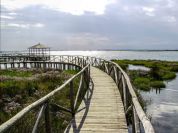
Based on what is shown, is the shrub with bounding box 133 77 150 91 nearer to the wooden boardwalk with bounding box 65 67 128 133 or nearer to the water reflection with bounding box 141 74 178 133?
the water reflection with bounding box 141 74 178 133

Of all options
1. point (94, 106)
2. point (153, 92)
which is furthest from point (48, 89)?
point (153, 92)

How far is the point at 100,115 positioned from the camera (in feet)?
28.8

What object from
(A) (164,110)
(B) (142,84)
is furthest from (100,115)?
(B) (142,84)

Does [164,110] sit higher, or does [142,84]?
[142,84]

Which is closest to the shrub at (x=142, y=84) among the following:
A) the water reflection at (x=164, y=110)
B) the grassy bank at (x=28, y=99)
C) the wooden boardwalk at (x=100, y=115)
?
the water reflection at (x=164, y=110)

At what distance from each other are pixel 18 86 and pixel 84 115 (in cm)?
791

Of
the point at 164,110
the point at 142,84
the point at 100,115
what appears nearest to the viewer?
the point at 100,115

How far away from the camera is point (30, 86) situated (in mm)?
15922

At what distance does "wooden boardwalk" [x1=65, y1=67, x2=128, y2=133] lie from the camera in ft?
24.1

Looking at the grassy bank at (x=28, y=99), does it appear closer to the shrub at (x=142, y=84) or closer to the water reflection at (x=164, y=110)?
the water reflection at (x=164, y=110)

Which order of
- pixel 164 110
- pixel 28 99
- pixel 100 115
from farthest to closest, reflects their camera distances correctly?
pixel 164 110, pixel 28 99, pixel 100 115

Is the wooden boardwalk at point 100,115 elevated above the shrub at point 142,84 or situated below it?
above

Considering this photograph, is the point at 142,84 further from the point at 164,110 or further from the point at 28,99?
the point at 28,99

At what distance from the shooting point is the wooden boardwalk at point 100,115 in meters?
7.35
